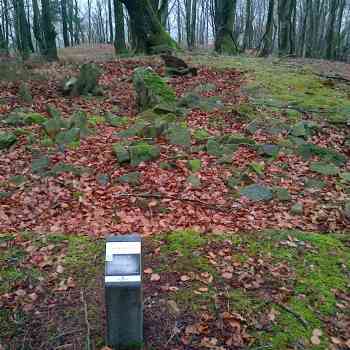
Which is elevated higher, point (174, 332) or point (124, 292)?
point (124, 292)

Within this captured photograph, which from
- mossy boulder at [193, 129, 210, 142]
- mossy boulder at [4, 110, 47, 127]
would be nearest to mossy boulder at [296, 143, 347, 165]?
mossy boulder at [193, 129, 210, 142]

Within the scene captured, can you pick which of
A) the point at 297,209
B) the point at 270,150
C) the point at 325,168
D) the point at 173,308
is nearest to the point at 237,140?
the point at 270,150

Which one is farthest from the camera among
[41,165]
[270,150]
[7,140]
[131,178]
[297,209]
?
[270,150]

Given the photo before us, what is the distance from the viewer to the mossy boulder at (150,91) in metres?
9.80

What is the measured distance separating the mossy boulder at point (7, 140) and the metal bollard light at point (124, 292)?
16.4 ft

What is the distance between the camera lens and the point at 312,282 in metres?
4.56

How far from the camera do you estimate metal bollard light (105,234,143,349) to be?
3363 mm

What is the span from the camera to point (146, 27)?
53.6 feet

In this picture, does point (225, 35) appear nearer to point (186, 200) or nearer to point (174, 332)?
point (186, 200)

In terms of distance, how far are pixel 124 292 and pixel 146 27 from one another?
14839 mm

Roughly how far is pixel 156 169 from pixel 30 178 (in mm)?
2168

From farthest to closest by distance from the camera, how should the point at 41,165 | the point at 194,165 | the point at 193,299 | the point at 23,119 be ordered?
the point at 23,119
the point at 194,165
the point at 41,165
the point at 193,299

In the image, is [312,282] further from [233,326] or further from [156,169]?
[156,169]

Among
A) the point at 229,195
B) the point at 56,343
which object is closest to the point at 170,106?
the point at 229,195
